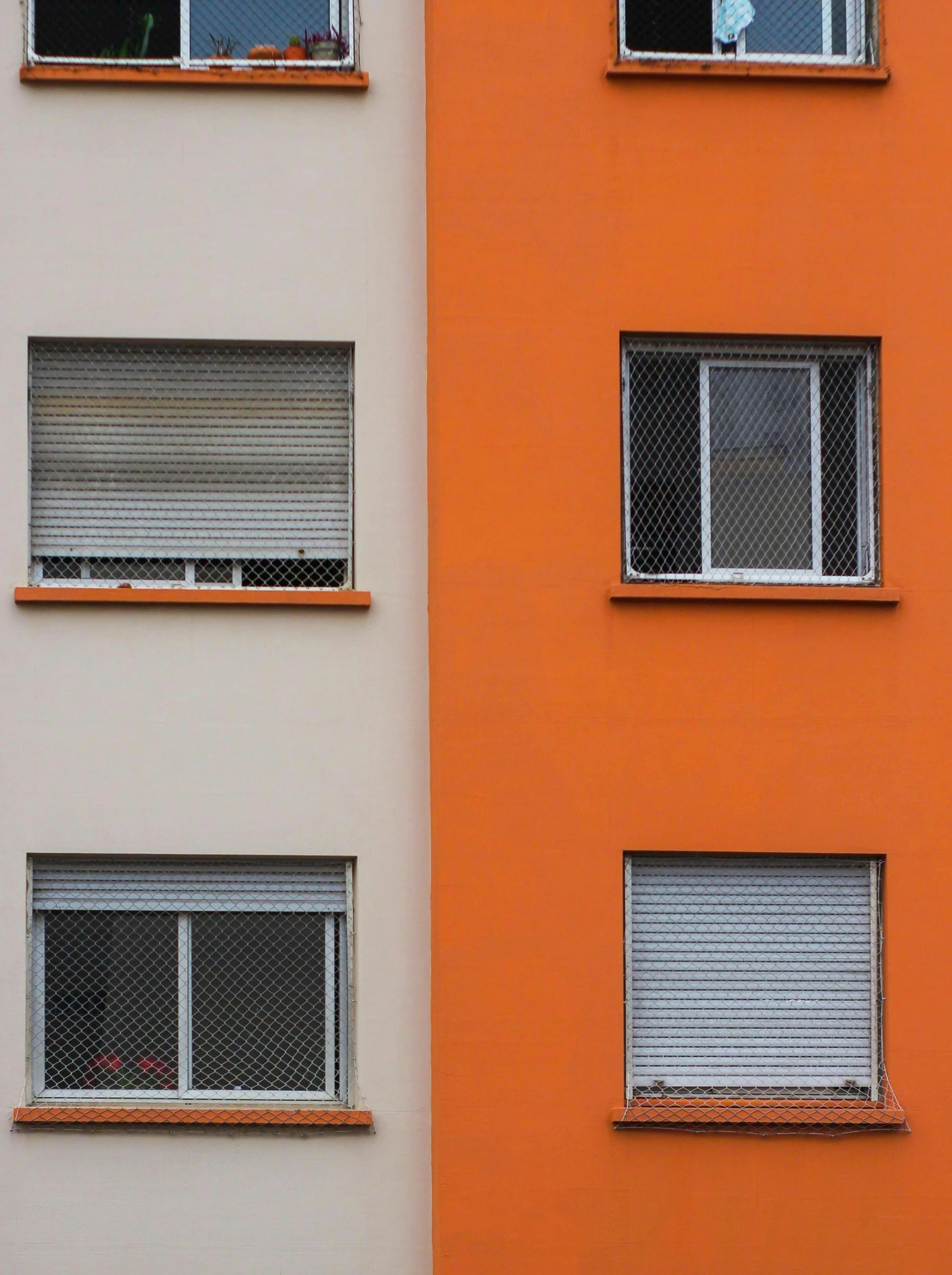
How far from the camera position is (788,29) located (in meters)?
9.86

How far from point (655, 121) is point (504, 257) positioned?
130 centimetres

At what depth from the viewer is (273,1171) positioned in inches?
356

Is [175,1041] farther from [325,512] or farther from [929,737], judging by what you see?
[929,737]

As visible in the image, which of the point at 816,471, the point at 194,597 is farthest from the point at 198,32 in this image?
the point at 816,471

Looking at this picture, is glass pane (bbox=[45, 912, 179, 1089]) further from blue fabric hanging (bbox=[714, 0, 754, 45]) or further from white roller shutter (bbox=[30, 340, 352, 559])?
blue fabric hanging (bbox=[714, 0, 754, 45])

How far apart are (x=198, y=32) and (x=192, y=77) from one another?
1.64 ft

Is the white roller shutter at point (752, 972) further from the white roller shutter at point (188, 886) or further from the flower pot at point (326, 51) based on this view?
the flower pot at point (326, 51)

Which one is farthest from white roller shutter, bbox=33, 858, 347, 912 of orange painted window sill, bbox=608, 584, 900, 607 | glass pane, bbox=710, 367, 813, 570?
glass pane, bbox=710, 367, 813, 570

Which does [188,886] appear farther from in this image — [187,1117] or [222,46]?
[222,46]

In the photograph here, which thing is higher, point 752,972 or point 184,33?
point 184,33

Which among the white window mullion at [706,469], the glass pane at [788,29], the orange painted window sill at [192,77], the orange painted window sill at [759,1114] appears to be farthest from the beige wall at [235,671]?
the glass pane at [788,29]

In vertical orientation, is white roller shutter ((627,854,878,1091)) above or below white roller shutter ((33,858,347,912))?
below

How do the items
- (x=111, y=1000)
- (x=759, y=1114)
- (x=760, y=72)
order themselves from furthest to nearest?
(x=760, y=72) → (x=111, y=1000) → (x=759, y=1114)

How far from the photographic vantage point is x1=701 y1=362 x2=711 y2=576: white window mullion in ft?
31.1
